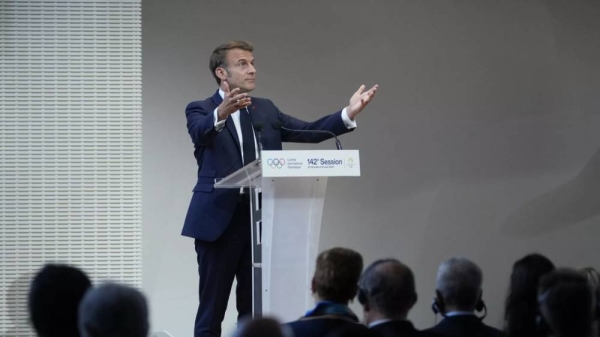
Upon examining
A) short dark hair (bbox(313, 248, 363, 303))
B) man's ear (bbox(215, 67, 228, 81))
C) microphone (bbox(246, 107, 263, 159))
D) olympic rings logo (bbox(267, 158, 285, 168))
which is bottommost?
short dark hair (bbox(313, 248, 363, 303))

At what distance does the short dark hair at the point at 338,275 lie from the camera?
3.42 metres

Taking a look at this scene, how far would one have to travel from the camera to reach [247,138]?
5.13 meters

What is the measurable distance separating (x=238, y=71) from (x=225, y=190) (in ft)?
2.20

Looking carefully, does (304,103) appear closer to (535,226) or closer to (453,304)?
(535,226)

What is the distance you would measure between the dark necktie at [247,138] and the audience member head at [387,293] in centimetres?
181

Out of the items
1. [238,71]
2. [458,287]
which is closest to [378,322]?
[458,287]

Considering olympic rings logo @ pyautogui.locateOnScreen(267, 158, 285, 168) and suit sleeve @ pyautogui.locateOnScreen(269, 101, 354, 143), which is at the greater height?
suit sleeve @ pyautogui.locateOnScreen(269, 101, 354, 143)

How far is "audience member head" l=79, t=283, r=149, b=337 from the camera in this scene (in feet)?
8.45

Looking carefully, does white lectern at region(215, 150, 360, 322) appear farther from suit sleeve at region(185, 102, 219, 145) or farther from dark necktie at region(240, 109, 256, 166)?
dark necktie at region(240, 109, 256, 166)

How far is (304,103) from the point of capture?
708 centimetres

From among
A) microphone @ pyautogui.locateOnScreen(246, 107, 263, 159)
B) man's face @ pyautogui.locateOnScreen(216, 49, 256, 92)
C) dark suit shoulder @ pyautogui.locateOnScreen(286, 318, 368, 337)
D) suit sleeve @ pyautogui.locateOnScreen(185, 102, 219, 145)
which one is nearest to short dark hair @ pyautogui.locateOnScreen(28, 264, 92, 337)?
dark suit shoulder @ pyautogui.locateOnScreen(286, 318, 368, 337)

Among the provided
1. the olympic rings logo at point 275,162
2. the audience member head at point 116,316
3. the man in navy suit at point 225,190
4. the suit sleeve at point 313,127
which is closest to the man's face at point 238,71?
the man in navy suit at point 225,190

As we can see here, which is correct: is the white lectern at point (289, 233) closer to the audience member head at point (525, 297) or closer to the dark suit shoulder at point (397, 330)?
the audience member head at point (525, 297)

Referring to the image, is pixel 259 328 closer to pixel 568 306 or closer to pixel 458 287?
pixel 568 306
